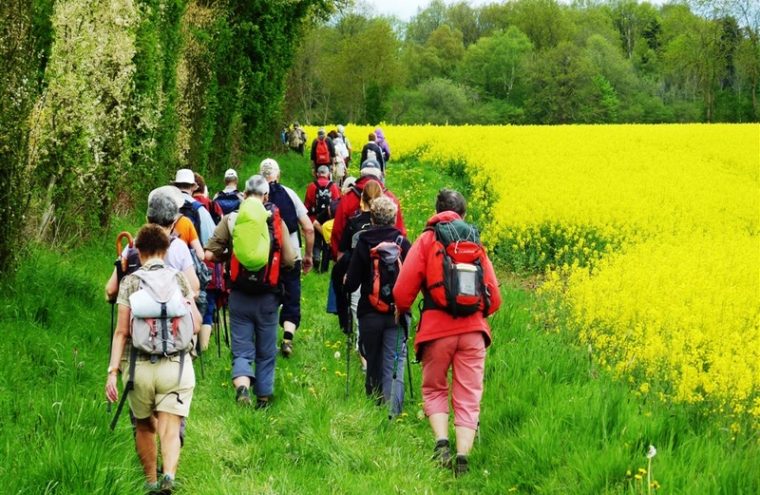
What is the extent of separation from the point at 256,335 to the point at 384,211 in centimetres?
156

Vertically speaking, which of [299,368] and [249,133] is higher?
[249,133]

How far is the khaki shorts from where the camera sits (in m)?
5.04

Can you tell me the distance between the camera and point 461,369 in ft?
20.7

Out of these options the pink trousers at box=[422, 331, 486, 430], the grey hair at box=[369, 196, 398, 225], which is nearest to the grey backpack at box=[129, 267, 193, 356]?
the pink trousers at box=[422, 331, 486, 430]

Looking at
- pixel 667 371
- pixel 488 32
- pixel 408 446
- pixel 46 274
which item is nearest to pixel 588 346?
pixel 667 371

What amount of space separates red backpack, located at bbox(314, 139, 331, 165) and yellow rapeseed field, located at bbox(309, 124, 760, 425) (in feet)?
10.8

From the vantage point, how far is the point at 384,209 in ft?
23.4

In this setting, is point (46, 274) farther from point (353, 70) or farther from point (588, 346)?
point (353, 70)

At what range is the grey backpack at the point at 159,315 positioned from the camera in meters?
4.89

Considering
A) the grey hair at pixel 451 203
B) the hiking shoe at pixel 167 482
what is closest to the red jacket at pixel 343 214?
the grey hair at pixel 451 203

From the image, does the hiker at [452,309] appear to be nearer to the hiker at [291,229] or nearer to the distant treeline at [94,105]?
the hiker at [291,229]

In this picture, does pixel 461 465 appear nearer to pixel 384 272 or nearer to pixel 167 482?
pixel 384 272

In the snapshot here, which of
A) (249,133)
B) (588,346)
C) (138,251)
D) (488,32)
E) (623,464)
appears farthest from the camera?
(488,32)

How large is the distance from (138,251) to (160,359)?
681 millimetres
